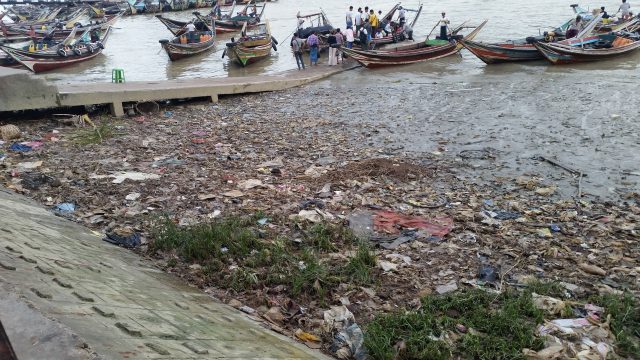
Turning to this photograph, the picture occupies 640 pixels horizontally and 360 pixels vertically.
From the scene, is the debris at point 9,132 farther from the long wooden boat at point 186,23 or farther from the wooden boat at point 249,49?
the long wooden boat at point 186,23

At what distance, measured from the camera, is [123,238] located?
15.9 ft

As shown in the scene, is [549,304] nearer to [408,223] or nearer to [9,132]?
[408,223]

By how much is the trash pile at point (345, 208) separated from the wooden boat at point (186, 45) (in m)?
13.0

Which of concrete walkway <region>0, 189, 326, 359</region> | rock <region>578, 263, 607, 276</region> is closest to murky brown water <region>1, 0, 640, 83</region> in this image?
rock <region>578, 263, 607, 276</region>

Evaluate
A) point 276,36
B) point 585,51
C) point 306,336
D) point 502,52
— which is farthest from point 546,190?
point 276,36

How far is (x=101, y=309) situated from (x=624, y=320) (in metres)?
3.62

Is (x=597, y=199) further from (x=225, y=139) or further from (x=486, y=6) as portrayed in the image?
(x=486, y=6)

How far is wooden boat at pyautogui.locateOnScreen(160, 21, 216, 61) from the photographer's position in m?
21.5

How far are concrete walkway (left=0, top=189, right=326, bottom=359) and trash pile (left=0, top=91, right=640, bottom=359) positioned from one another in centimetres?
47

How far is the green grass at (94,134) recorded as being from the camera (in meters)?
8.36

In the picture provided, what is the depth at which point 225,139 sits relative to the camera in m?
9.10

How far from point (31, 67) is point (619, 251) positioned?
22.3 meters

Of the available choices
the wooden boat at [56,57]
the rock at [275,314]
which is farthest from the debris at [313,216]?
the wooden boat at [56,57]

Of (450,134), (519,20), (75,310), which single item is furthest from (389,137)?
(519,20)
